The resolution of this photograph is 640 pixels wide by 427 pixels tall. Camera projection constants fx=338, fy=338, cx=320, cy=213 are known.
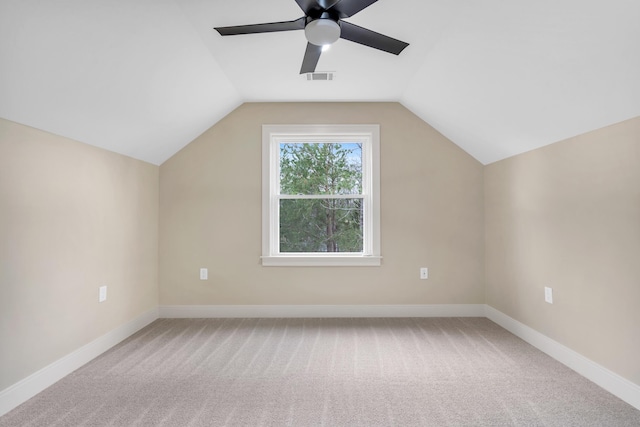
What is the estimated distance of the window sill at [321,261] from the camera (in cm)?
374

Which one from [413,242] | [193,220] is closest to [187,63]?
[193,220]

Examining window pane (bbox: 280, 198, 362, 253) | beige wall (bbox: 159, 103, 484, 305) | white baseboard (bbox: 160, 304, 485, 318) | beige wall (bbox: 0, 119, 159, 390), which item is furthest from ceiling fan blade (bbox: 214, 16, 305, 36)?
white baseboard (bbox: 160, 304, 485, 318)

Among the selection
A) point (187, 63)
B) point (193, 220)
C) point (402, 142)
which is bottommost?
point (193, 220)

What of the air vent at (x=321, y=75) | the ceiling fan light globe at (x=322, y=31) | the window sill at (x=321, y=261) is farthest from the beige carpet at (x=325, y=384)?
the air vent at (x=321, y=75)

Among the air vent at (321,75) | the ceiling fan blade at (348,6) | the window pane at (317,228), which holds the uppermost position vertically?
the air vent at (321,75)

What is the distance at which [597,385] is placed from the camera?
7.32 ft

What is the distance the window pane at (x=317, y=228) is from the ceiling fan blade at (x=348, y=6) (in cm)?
235

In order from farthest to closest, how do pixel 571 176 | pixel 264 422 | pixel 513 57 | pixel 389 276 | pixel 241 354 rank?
pixel 389 276, pixel 241 354, pixel 571 176, pixel 513 57, pixel 264 422

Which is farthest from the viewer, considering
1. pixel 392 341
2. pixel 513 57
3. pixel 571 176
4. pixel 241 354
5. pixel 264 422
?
pixel 392 341

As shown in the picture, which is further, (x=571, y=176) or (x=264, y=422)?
(x=571, y=176)

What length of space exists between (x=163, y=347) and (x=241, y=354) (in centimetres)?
72

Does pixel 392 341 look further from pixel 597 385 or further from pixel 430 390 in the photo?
pixel 597 385

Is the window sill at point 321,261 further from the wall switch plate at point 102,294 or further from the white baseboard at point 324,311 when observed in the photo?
the wall switch plate at point 102,294

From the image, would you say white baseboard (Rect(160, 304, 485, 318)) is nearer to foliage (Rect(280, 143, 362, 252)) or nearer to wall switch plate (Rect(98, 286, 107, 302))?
foliage (Rect(280, 143, 362, 252))
